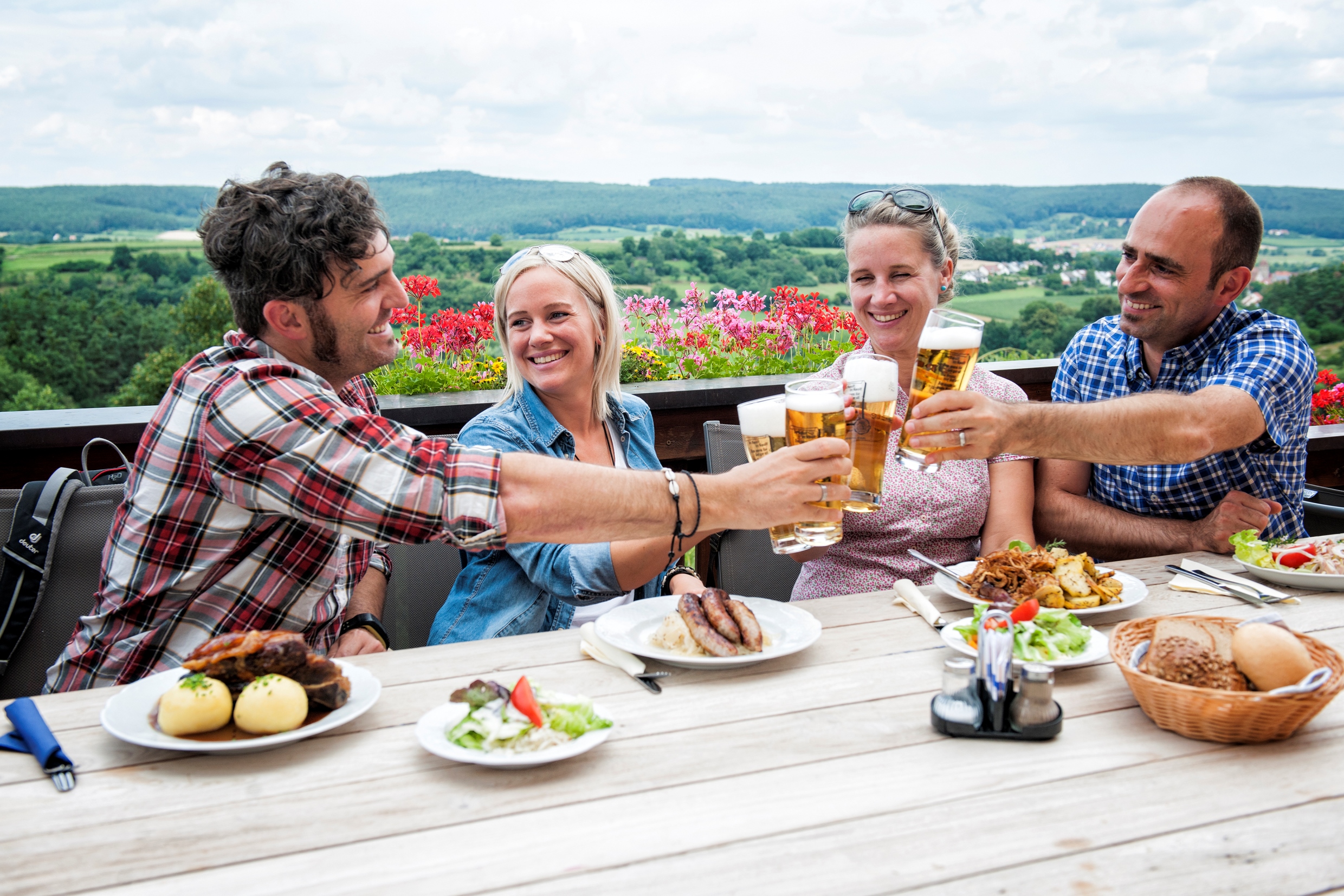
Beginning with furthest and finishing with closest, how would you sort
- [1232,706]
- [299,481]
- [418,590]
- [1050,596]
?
1. [418,590]
2. [1050,596]
3. [299,481]
4. [1232,706]

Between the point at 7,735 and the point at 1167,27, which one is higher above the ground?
the point at 1167,27

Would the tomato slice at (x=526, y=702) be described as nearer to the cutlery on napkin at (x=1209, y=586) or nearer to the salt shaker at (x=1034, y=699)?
the salt shaker at (x=1034, y=699)

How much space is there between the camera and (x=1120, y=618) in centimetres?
183

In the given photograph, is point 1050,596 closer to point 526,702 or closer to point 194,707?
point 526,702

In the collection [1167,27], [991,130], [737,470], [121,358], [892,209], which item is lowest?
[121,358]

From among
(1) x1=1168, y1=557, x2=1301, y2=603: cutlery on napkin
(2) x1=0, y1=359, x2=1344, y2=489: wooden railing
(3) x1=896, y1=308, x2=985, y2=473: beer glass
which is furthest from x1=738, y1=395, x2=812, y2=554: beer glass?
(2) x1=0, y1=359, x2=1344, y2=489: wooden railing

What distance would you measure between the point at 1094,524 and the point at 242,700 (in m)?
2.21

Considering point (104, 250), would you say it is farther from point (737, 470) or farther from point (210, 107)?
point (737, 470)

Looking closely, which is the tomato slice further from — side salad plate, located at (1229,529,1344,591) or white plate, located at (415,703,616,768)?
side salad plate, located at (1229,529,1344,591)

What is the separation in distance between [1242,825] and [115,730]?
143 centimetres

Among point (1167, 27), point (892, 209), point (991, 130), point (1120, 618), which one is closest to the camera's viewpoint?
point (1120, 618)

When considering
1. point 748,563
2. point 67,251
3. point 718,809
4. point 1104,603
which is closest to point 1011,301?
point 748,563

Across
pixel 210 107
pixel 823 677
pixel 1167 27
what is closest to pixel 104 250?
pixel 210 107

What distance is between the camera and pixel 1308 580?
1961 mm
